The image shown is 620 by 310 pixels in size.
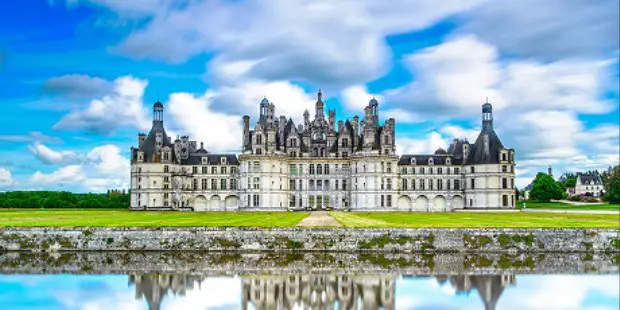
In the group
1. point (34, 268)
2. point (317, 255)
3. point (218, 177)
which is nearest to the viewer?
point (34, 268)

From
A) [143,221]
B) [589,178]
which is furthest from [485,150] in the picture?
[143,221]

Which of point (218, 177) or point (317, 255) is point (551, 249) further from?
point (218, 177)

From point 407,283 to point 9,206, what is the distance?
83.5 m

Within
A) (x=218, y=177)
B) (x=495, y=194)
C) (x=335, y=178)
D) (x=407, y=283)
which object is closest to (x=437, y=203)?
(x=495, y=194)

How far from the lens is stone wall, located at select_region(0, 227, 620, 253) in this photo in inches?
1550

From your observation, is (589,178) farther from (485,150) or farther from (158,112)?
(158,112)

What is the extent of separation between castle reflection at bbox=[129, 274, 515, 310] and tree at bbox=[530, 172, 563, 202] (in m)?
71.1

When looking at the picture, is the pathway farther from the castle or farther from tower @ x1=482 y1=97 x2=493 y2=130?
tower @ x1=482 y1=97 x2=493 y2=130

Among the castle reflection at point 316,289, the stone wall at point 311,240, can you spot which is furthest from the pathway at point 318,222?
the castle reflection at point 316,289

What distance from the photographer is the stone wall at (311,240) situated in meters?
39.4

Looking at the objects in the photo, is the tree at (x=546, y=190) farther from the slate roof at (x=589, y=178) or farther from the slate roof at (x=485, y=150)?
the slate roof at (x=485, y=150)

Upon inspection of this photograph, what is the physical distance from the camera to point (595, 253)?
127ft

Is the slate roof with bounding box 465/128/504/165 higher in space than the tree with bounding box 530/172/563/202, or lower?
higher

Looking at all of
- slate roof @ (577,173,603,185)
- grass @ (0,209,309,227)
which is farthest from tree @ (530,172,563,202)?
grass @ (0,209,309,227)
